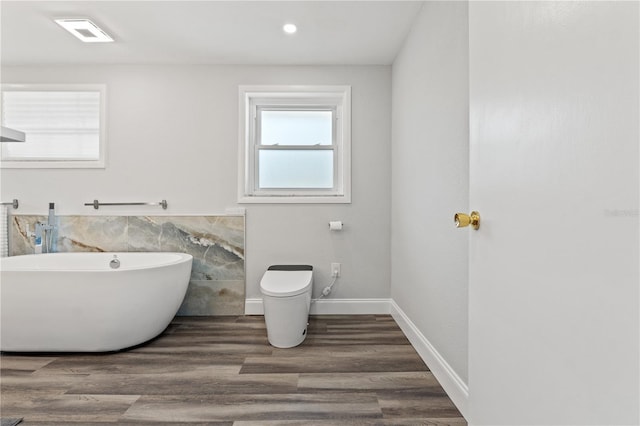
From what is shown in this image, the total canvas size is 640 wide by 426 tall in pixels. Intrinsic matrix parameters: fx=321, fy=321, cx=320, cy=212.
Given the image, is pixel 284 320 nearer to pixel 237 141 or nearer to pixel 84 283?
pixel 84 283

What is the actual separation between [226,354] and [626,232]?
2144 mm

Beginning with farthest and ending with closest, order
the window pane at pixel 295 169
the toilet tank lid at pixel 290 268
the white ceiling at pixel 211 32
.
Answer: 1. the window pane at pixel 295 169
2. the toilet tank lid at pixel 290 268
3. the white ceiling at pixel 211 32

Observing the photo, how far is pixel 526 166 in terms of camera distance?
652mm

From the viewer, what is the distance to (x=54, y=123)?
296 centimetres

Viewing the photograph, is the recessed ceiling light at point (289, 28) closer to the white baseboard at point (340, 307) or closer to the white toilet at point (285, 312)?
the white toilet at point (285, 312)

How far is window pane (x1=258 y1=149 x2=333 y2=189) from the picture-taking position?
120 inches

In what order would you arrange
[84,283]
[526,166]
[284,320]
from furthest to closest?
[284,320] → [84,283] → [526,166]

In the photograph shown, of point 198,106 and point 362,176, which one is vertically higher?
point 198,106

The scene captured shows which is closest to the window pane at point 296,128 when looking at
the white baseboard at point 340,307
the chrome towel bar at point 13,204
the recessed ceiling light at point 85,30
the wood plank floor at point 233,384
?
the recessed ceiling light at point 85,30

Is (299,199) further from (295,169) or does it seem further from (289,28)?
(289,28)

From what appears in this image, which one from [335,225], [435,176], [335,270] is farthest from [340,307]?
[435,176]

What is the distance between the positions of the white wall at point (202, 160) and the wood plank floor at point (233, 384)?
79cm

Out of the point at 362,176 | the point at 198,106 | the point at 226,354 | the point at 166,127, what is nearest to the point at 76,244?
the point at 166,127

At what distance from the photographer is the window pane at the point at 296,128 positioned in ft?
10.0
